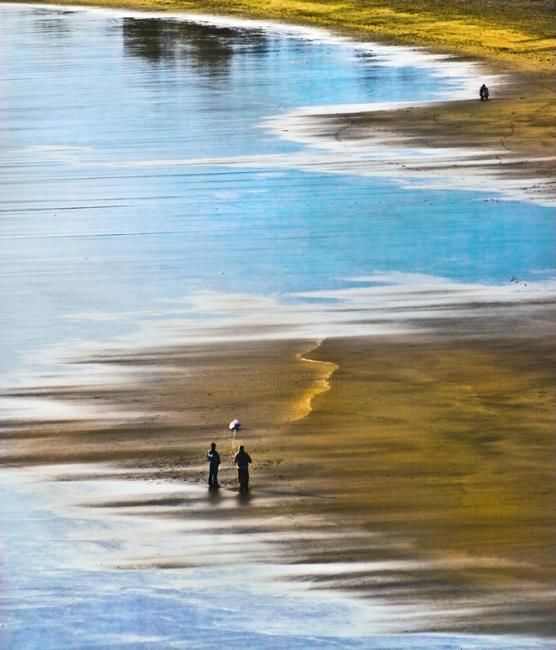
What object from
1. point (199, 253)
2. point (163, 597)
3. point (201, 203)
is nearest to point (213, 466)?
point (163, 597)

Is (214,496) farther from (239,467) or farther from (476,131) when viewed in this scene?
(476,131)

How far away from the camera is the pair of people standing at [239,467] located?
25734 mm

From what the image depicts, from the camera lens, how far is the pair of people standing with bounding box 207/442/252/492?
84.4 ft

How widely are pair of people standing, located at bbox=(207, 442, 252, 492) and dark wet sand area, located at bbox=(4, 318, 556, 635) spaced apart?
0.26m

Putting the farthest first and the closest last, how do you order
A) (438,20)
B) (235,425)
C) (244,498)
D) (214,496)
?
(438,20), (235,425), (214,496), (244,498)

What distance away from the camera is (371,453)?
2714cm

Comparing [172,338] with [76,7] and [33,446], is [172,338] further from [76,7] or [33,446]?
[76,7]

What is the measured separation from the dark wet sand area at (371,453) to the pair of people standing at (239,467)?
0.86ft

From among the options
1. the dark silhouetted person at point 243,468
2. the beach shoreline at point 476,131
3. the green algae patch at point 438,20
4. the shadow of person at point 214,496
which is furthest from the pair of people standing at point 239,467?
the green algae patch at point 438,20

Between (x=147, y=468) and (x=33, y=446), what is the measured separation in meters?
2.26

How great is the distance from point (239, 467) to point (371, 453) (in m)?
2.31

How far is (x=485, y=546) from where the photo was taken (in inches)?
927

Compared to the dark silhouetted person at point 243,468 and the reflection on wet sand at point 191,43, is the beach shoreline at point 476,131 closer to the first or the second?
the reflection on wet sand at point 191,43

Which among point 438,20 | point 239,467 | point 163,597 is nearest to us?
point 163,597
